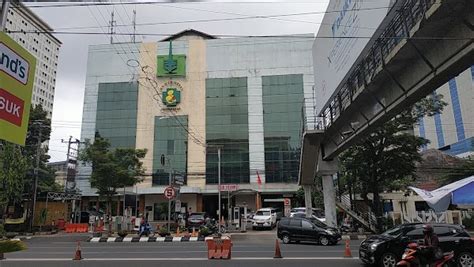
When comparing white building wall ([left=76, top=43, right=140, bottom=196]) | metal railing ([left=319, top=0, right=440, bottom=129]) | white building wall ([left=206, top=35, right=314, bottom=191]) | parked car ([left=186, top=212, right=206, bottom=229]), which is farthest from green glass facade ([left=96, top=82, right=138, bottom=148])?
metal railing ([left=319, top=0, right=440, bottom=129])

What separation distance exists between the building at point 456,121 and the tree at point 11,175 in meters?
67.4

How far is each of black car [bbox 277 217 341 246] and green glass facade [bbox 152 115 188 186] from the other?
3518 cm

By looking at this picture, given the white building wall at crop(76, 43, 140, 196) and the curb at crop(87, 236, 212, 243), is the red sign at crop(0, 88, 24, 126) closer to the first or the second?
the curb at crop(87, 236, 212, 243)

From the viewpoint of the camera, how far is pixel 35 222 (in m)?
36.4

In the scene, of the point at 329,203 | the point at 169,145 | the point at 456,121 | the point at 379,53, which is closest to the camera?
the point at 379,53

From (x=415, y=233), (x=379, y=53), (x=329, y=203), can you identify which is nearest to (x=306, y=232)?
(x=329, y=203)

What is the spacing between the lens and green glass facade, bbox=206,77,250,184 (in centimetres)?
5819

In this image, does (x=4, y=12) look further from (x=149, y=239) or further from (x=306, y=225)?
(x=149, y=239)

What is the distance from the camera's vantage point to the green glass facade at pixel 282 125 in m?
57.0

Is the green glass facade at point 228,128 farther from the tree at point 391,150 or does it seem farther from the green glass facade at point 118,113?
the tree at point 391,150

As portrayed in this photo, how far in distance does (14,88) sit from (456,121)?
100119 millimetres

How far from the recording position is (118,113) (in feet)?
206

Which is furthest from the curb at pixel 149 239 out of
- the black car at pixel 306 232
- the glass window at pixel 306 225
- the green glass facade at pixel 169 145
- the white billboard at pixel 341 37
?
the green glass facade at pixel 169 145

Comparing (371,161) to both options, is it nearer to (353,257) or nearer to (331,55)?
(331,55)
